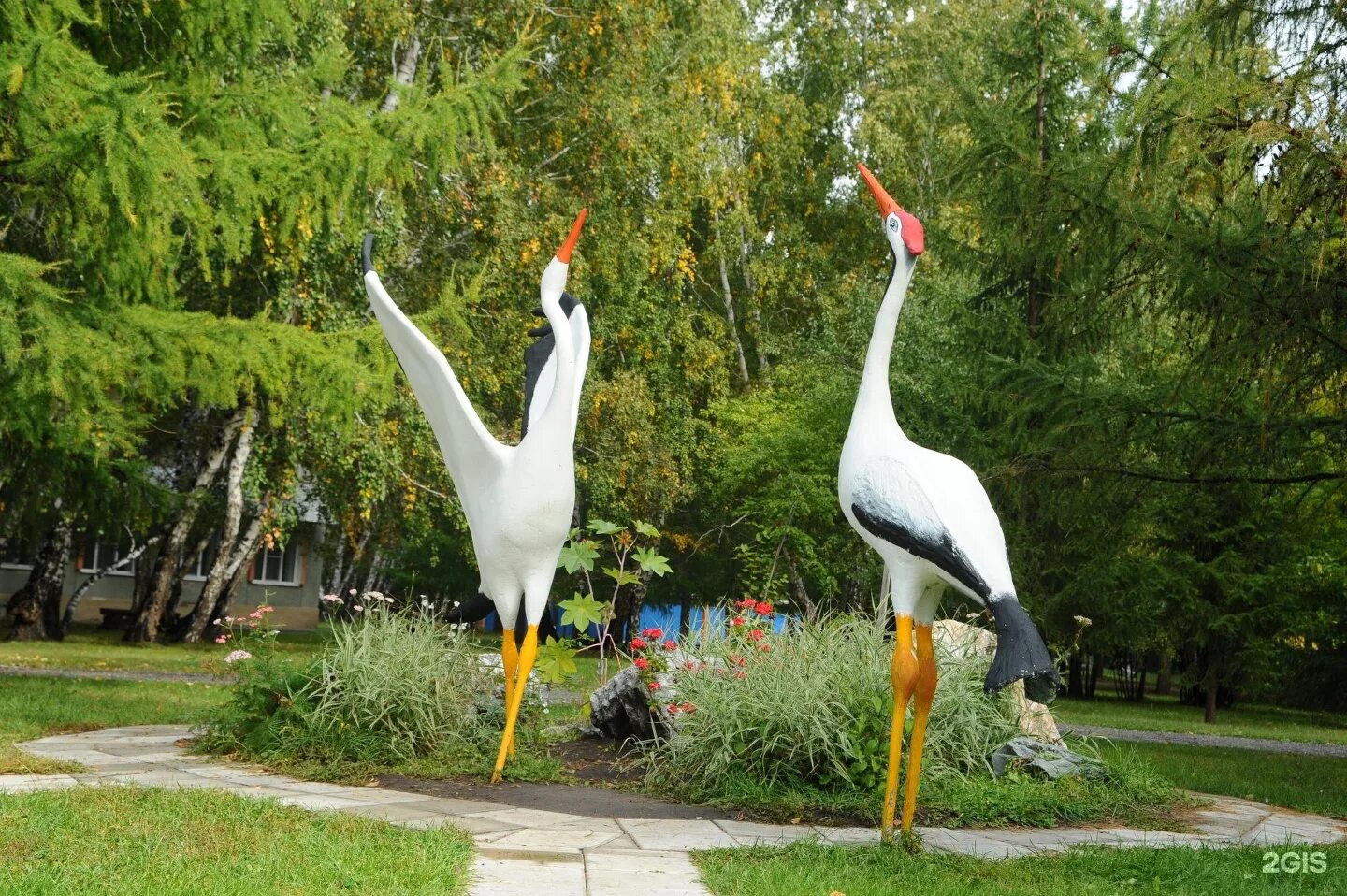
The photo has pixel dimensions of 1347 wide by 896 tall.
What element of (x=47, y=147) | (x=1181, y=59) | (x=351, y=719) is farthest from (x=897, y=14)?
(x=351, y=719)

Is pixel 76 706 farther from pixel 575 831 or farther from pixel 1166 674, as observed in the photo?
pixel 1166 674

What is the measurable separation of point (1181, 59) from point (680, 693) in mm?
6508

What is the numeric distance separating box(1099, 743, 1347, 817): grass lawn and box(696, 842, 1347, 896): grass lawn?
2.78 metres

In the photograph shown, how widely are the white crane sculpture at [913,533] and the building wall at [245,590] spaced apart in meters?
26.0

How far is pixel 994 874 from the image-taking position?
4992 millimetres

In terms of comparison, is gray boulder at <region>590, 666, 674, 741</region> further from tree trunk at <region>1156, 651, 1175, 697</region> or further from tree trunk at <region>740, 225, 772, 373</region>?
tree trunk at <region>1156, 651, 1175, 697</region>

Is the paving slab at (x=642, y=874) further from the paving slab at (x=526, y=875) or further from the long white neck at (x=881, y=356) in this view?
the long white neck at (x=881, y=356)

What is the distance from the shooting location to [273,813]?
5.21 meters

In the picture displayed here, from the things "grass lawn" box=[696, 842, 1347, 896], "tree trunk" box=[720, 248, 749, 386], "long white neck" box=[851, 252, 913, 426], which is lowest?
"grass lawn" box=[696, 842, 1347, 896]

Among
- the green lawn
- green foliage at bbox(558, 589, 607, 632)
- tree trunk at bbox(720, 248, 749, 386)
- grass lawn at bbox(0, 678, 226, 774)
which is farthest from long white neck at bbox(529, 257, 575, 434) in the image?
tree trunk at bbox(720, 248, 749, 386)

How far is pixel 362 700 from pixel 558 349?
2.25 meters

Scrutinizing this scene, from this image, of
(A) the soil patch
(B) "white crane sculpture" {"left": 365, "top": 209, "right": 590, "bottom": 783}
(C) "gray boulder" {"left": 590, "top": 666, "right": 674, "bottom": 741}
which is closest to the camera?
(A) the soil patch

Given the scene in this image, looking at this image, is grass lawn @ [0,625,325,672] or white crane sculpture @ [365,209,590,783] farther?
grass lawn @ [0,625,325,672]

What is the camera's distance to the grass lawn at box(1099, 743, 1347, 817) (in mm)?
8211
